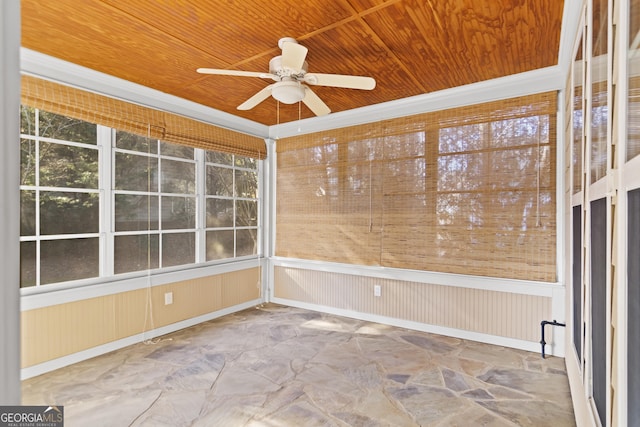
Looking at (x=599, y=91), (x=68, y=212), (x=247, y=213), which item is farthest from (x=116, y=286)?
(x=599, y=91)

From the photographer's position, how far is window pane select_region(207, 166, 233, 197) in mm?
4082

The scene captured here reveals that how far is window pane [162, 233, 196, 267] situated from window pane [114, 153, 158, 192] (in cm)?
56

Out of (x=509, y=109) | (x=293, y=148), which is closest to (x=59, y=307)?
(x=293, y=148)

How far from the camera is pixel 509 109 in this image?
10.4 ft

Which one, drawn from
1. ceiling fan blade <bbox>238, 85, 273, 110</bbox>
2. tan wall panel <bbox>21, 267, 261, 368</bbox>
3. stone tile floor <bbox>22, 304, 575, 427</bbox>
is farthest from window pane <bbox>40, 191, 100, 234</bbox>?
ceiling fan blade <bbox>238, 85, 273, 110</bbox>

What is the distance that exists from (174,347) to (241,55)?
2.68 m

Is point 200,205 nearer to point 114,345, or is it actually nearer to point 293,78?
point 114,345

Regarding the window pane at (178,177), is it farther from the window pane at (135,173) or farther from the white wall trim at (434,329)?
the white wall trim at (434,329)

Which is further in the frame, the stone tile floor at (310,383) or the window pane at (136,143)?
the window pane at (136,143)

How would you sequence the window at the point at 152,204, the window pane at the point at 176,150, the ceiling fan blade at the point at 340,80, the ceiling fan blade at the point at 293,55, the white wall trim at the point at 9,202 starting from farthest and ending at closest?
the window pane at the point at 176,150 < the window at the point at 152,204 < the ceiling fan blade at the point at 340,80 < the ceiling fan blade at the point at 293,55 < the white wall trim at the point at 9,202

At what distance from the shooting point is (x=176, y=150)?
3.70m

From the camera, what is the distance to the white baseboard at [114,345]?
266 centimetres

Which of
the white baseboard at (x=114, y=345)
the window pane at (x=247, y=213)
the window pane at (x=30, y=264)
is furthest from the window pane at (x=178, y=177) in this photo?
the white baseboard at (x=114, y=345)

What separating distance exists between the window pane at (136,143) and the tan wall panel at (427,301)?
89.2 inches
